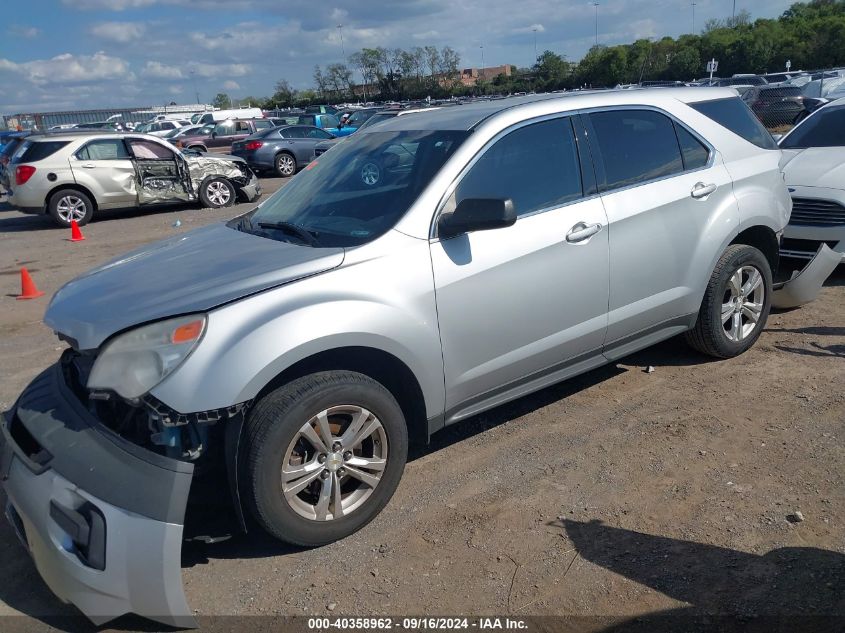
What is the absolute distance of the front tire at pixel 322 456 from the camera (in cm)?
300

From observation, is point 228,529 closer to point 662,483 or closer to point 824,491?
point 662,483

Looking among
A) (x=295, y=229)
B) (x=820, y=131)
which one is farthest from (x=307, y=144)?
(x=295, y=229)

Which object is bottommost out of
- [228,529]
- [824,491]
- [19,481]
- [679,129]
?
[824,491]

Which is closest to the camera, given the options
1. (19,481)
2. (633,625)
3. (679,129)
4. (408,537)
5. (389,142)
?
(633,625)

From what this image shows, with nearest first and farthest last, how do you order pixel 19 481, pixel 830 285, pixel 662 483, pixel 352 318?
pixel 19 481, pixel 352 318, pixel 662 483, pixel 830 285

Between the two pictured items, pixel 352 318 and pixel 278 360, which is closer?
pixel 278 360

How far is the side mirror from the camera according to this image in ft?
11.4

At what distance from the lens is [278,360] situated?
2986 mm

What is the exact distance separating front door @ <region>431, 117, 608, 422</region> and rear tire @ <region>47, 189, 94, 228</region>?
11946 mm

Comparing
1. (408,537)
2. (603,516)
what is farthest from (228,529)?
(603,516)

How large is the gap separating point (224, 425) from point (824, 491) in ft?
9.48

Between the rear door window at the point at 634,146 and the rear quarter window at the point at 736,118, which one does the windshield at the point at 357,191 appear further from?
the rear quarter window at the point at 736,118

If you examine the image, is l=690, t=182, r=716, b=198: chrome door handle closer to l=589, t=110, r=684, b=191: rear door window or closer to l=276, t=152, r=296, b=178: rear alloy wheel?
l=589, t=110, r=684, b=191: rear door window

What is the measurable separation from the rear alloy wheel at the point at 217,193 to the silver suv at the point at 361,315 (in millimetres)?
10950
